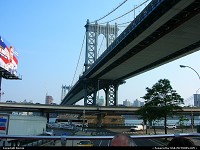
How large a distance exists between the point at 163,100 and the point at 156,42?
27002mm

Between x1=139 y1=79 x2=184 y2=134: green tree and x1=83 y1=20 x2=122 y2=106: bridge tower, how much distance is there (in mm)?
72181

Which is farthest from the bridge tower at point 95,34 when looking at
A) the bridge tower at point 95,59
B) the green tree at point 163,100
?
the green tree at point 163,100

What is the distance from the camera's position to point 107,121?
124 m

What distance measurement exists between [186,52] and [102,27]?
2104 inches

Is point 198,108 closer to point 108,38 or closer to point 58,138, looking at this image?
point 108,38

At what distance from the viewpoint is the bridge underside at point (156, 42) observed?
178 feet

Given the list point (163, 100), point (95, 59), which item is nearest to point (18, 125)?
point (163, 100)

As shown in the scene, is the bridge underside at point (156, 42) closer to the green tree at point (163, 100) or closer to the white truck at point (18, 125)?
the green tree at point (163, 100)

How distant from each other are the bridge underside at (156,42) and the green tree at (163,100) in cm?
1224

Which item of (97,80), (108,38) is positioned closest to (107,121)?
(97,80)

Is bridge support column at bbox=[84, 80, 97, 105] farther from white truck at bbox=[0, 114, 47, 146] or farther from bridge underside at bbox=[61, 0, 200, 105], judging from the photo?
white truck at bbox=[0, 114, 47, 146]

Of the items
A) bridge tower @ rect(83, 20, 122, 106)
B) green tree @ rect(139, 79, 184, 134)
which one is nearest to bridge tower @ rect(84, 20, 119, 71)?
bridge tower @ rect(83, 20, 122, 106)

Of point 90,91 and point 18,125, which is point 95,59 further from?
point 18,125

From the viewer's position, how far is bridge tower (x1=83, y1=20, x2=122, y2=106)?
126188 millimetres
